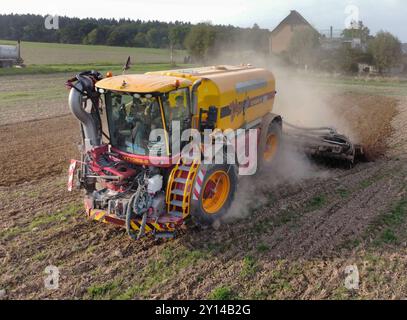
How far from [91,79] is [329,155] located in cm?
569

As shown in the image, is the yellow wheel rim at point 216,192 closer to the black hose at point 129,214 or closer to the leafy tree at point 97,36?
the black hose at point 129,214

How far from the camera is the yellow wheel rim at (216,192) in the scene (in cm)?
657

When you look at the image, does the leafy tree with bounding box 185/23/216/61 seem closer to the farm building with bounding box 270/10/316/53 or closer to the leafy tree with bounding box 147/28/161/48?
the farm building with bounding box 270/10/316/53

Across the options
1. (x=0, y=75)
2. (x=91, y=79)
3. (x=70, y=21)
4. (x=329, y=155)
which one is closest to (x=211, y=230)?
(x=91, y=79)

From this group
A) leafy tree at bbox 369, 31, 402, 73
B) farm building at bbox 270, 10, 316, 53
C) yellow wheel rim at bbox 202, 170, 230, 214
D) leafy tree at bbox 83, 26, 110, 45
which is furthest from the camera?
leafy tree at bbox 83, 26, 110, 45

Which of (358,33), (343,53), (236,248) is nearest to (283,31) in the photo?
(358,33)

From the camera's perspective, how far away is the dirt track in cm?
498

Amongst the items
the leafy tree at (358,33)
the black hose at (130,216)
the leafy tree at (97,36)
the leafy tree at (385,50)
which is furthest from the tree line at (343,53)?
the leafy tree at (97,36)

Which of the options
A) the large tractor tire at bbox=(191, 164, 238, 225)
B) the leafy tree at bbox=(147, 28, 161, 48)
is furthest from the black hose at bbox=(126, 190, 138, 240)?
the leafy tree at bbox=(147, 28, 161, 48)

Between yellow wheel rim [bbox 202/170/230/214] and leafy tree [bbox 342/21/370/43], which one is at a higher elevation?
leafy tree [bbox 342/21/370/43]

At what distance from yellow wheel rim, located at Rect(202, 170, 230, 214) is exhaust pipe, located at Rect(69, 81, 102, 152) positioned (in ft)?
6.15

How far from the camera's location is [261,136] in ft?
29.1

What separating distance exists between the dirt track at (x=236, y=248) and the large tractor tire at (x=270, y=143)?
0.90 m
